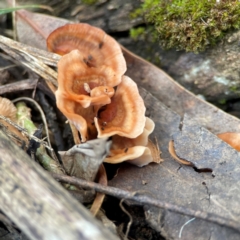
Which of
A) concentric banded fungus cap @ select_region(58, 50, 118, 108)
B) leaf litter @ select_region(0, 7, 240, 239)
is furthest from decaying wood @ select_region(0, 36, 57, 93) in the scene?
leaf litter @ select_region(0, 7, 240, 239)

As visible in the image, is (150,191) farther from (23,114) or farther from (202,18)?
(202,18)

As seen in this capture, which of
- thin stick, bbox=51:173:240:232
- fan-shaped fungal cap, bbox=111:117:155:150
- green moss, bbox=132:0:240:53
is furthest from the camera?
green moss, bbox=132:0:240:53

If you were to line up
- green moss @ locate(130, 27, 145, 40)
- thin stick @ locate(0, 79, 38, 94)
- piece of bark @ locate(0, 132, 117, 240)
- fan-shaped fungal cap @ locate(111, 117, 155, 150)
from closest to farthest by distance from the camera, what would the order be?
1. piece of bark @ locate(0, 132, 117, 240)
2. fan-shaped fungal cap @ locate(111, 117, 155, 150)
3. thin stick @ locate(0, 79, 38, 94)
4. green moss @ locate(130, 27, 145, 40)

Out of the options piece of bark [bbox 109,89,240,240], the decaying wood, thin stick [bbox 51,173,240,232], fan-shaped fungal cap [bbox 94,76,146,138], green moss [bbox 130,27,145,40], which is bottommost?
piece of bark [bbox 109,89,240,240]

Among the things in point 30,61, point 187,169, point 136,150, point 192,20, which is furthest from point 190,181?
point 30,61

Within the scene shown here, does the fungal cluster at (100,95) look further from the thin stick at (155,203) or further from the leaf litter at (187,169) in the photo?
the thin stick at (155,203)

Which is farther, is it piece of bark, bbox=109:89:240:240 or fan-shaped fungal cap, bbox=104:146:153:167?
fan-shaped fungal cap, bbox=104:146:153:167

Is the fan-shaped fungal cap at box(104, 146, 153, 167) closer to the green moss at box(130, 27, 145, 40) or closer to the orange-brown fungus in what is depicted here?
the orange-brown fungus
